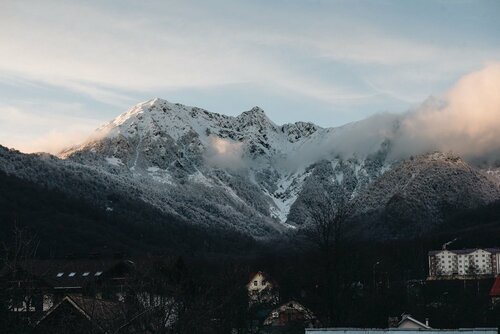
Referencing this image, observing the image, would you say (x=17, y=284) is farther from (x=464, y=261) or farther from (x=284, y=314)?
(x=464, y=261)

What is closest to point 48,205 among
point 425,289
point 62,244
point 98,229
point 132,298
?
point 98,229

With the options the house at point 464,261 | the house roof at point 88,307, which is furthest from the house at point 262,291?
the house at point 464,261

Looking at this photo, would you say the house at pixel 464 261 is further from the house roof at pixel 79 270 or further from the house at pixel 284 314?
the house roof at pixel 79 270

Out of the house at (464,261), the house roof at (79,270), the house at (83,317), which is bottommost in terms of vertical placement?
the house at (83,317)

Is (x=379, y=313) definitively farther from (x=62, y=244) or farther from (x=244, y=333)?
(x=62, y=244)

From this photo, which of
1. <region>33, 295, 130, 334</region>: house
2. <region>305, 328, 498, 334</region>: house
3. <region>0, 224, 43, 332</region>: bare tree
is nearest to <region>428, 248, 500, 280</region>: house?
<region>305, 328, 498, 334</region>: house

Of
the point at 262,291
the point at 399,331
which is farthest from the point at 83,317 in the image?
the point at 262,291
